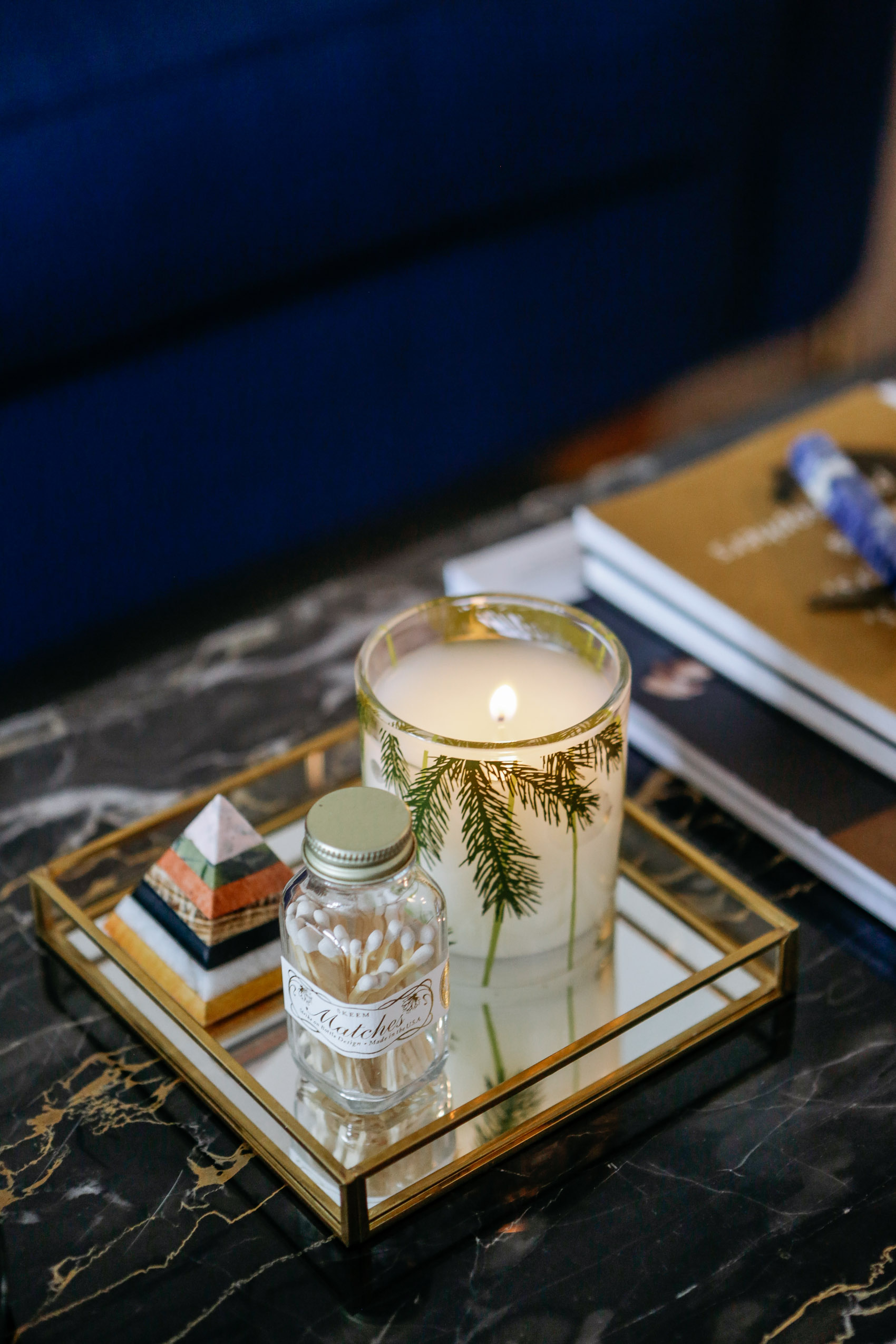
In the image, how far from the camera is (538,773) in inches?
16.9

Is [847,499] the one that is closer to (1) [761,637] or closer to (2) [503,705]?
(1) [761,637]

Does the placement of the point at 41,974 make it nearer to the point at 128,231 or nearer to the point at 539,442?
the point at 128,231

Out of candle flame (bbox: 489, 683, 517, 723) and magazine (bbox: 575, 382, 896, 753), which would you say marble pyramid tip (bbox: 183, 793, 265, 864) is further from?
magazine (bbox: 575, 382, 896, 753)

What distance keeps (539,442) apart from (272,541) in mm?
362

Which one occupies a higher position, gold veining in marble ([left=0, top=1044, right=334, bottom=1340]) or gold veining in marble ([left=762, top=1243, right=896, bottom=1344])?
gold veining in marble ([left=762, top=1243, right=896, bottom=1344])

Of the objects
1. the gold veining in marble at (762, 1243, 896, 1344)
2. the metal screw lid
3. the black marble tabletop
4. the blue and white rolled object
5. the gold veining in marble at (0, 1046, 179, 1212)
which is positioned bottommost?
the gold veining in marble at (0, 1046, 179, 1212)

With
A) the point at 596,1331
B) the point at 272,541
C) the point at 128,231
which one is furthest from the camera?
the point at 272,541

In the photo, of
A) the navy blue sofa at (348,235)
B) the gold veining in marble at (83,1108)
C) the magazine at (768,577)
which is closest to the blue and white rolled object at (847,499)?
the magazine at (768,577)

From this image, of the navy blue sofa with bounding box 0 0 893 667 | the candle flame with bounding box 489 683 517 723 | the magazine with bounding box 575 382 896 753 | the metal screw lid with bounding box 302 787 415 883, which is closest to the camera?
the metal screw lid with bounding box 302 787 415 883

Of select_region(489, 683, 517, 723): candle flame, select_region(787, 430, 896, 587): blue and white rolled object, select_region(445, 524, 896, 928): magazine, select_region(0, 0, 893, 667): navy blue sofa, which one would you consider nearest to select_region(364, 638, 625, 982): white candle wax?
select_region(489, 683, 517, 723): candle flame

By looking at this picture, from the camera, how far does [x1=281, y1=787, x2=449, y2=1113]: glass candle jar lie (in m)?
0.39

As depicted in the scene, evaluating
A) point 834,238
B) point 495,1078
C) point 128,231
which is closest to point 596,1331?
point 495,1078

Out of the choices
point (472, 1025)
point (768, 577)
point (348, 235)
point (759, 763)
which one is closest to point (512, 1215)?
point (472, 1025)

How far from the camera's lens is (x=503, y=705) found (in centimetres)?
47
